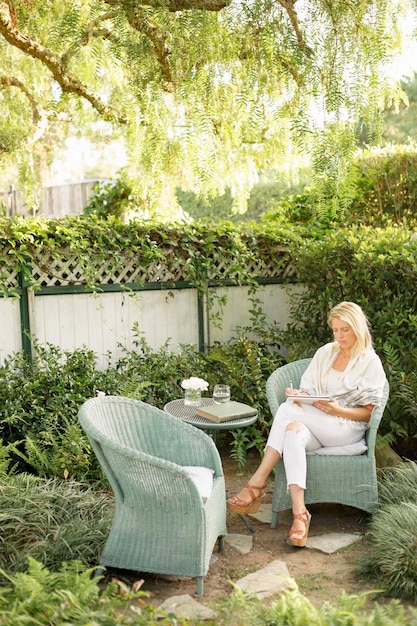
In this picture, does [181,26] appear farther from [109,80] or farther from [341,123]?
[109,80]

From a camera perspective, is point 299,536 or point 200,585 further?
point 299,536

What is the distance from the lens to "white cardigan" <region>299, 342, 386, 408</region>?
13.8 ft

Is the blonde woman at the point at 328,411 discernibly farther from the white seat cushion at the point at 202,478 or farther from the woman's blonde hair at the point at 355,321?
the white seat cushion at the point at 202,478

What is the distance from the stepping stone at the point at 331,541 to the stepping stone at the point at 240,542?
34cm

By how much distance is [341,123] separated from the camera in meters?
4.34

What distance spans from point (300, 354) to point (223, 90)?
2499mm

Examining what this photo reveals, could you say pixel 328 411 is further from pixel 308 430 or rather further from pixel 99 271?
pixel 99 271

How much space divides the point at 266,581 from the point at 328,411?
3.70 ft

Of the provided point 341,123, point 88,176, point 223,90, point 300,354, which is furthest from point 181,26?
point 88,176

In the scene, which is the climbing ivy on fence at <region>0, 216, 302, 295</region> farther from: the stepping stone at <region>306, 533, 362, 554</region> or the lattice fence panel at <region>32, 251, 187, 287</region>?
the stepping stone at <region>306, 533, 362, 554</region>

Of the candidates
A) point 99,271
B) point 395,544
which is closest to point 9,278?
point 99,271

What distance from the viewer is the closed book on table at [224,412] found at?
4.16 m

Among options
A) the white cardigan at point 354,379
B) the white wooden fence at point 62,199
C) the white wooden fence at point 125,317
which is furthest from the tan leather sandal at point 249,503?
the white wooden fence at point 62,199

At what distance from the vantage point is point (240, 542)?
13.0 feet
